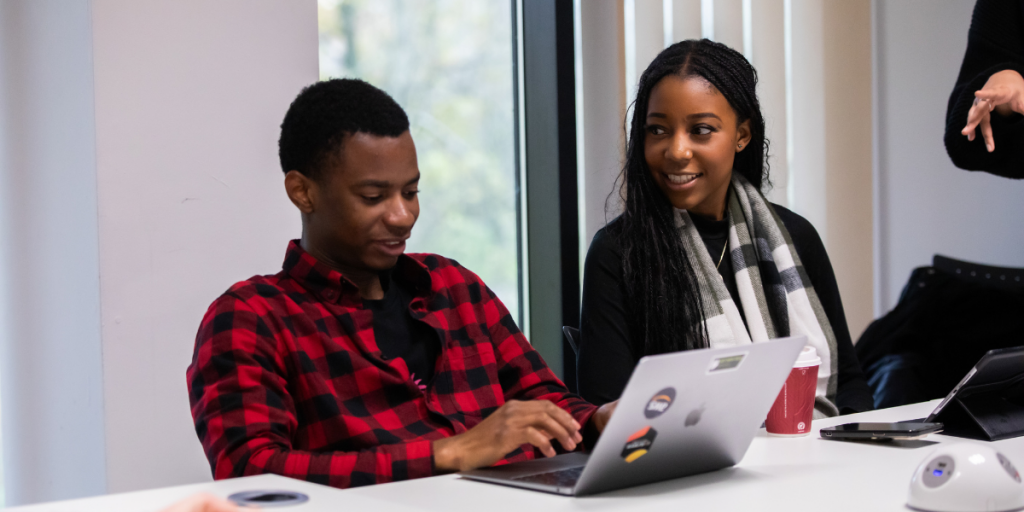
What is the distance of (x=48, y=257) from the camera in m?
1.82

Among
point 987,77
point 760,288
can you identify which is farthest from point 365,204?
point 987,77

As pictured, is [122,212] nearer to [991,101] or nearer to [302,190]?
[302,190]

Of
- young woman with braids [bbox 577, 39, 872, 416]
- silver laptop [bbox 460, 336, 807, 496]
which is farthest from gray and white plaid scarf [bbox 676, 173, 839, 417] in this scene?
silver laptop [bbox 460, 336, 807, 496]

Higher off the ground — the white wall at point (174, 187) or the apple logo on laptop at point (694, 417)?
the white wall at point (174, 187)

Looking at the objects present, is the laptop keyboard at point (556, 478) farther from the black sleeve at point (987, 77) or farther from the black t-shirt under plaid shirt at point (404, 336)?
the black sleeve at point (987, 77)

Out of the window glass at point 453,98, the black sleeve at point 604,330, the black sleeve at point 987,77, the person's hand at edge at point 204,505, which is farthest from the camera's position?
the window glass at point 453,98

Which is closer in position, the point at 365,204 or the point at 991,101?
the point at 365,204

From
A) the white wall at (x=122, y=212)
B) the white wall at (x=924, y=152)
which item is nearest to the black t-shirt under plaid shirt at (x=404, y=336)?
the white wall at (x=122, y=212)

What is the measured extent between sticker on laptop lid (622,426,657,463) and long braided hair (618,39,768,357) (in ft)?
2.70

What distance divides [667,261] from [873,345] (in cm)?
128

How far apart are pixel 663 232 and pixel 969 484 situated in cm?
103

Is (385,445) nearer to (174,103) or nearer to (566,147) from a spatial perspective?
(174,103)

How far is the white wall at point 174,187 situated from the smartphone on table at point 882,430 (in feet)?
3.98

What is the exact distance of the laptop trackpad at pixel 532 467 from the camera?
103 centimetres
